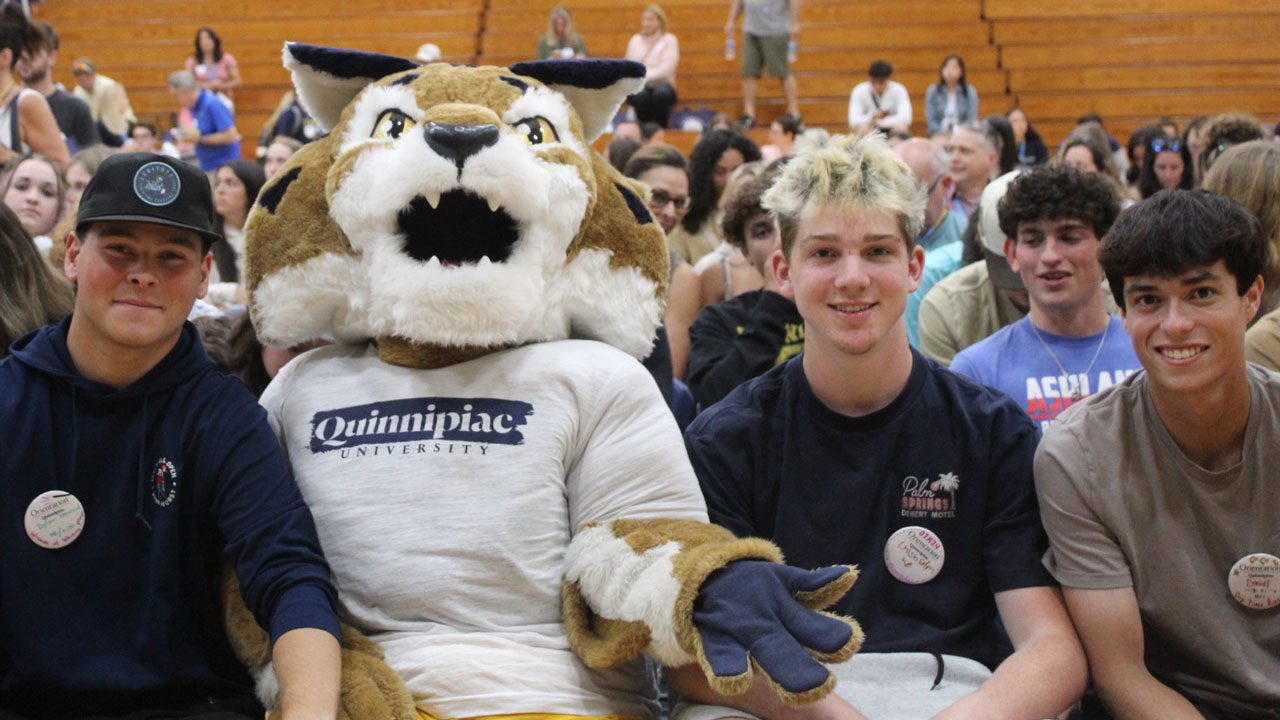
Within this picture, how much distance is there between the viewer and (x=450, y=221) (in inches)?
81.2

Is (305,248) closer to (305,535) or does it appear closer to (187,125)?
(305,535)

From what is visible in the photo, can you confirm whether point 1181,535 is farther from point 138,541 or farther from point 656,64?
point 656,64

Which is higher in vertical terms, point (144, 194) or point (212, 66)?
point (212, 66)

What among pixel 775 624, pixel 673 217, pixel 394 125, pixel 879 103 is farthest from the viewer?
pixel 879 103

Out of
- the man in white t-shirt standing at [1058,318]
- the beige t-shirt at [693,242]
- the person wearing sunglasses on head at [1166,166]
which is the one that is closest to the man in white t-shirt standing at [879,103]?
the person wearing sunglasses on head at [1166,166]

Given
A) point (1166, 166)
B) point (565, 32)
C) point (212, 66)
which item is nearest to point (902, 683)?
point (1166, 166)

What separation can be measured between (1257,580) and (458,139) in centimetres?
149

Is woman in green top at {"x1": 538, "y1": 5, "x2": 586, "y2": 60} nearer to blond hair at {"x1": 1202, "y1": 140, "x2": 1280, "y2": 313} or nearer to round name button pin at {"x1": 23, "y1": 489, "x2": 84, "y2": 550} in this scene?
blond hair at {"x1": 1202, "y1": 140, "x2": 1280, "y2": 313}

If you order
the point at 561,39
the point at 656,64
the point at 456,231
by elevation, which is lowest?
the point at 456,231

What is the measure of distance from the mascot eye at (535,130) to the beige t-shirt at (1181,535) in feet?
3.41

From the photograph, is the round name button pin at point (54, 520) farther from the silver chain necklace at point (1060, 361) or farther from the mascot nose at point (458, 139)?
the silver chain necklace at point (1060, 361)

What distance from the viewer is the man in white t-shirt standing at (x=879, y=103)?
10320 mm

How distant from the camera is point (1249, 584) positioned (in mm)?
2016

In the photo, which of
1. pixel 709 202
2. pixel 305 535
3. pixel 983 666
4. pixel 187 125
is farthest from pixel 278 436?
pixel 187 125
